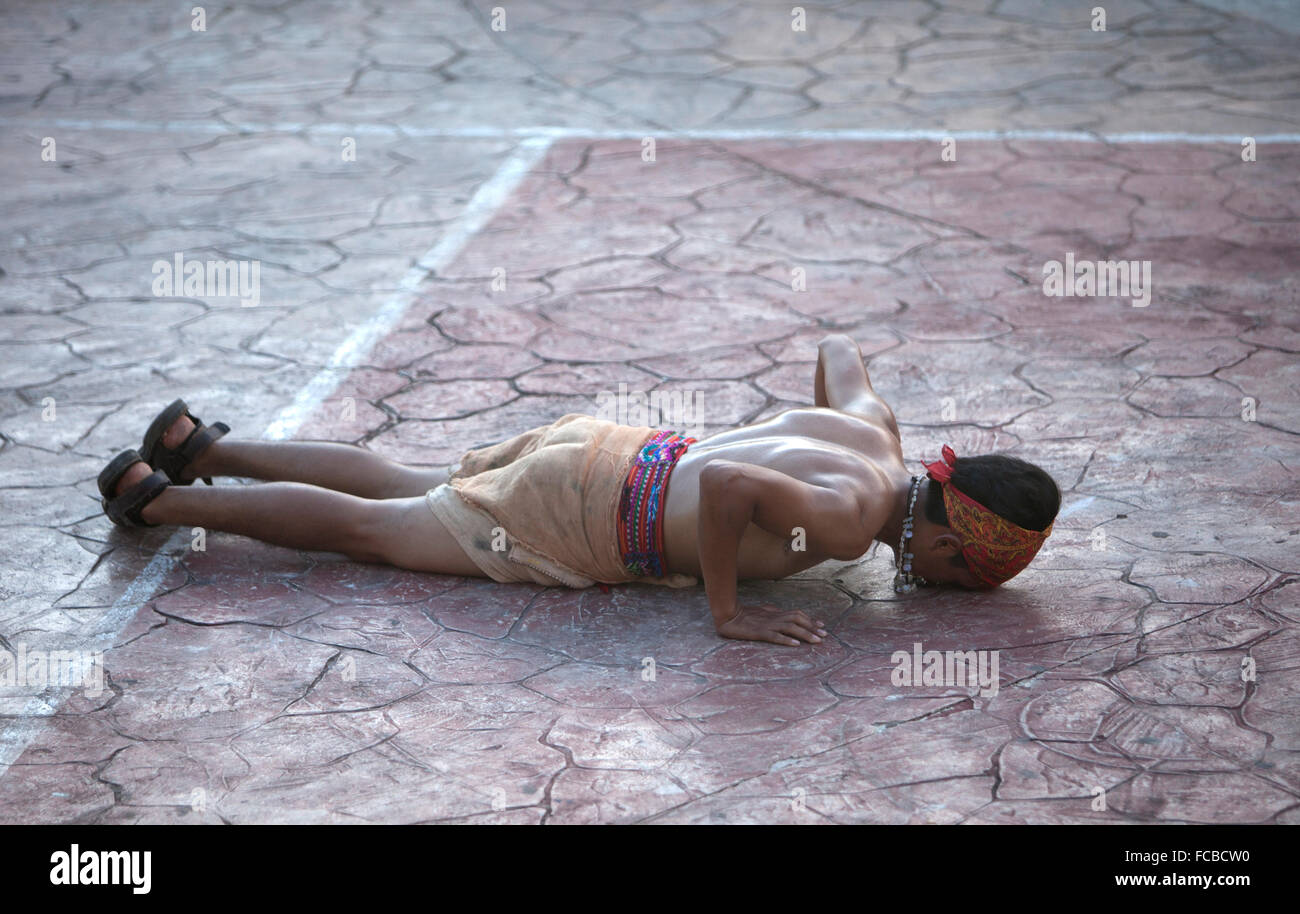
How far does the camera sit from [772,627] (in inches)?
150

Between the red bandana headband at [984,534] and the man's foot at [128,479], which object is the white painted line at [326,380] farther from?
the red bandana headband at [984,534]

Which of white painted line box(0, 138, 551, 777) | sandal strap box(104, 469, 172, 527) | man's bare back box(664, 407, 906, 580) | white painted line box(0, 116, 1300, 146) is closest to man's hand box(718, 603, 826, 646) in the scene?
man's bare back box(664, 407, 906, 580)

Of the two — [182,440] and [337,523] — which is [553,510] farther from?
[182,440]

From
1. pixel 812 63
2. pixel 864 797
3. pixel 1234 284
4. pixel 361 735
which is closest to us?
pixel 864 797

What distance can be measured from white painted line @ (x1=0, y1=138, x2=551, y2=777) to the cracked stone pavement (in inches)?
1.0

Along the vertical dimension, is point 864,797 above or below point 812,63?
below

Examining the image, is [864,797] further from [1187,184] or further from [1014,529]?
[1187,184]

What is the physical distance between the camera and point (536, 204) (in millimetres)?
7574

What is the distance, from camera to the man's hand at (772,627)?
3.80 m

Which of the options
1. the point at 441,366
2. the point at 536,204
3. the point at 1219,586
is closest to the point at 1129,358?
the point at 1219,586

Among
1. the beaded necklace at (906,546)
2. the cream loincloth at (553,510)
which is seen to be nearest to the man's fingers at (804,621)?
the beaded necklace at (906,546)

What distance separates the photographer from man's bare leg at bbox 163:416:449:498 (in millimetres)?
4555

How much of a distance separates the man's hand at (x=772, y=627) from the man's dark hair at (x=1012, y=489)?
572 millimetres

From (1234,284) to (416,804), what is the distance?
4.70 meters
